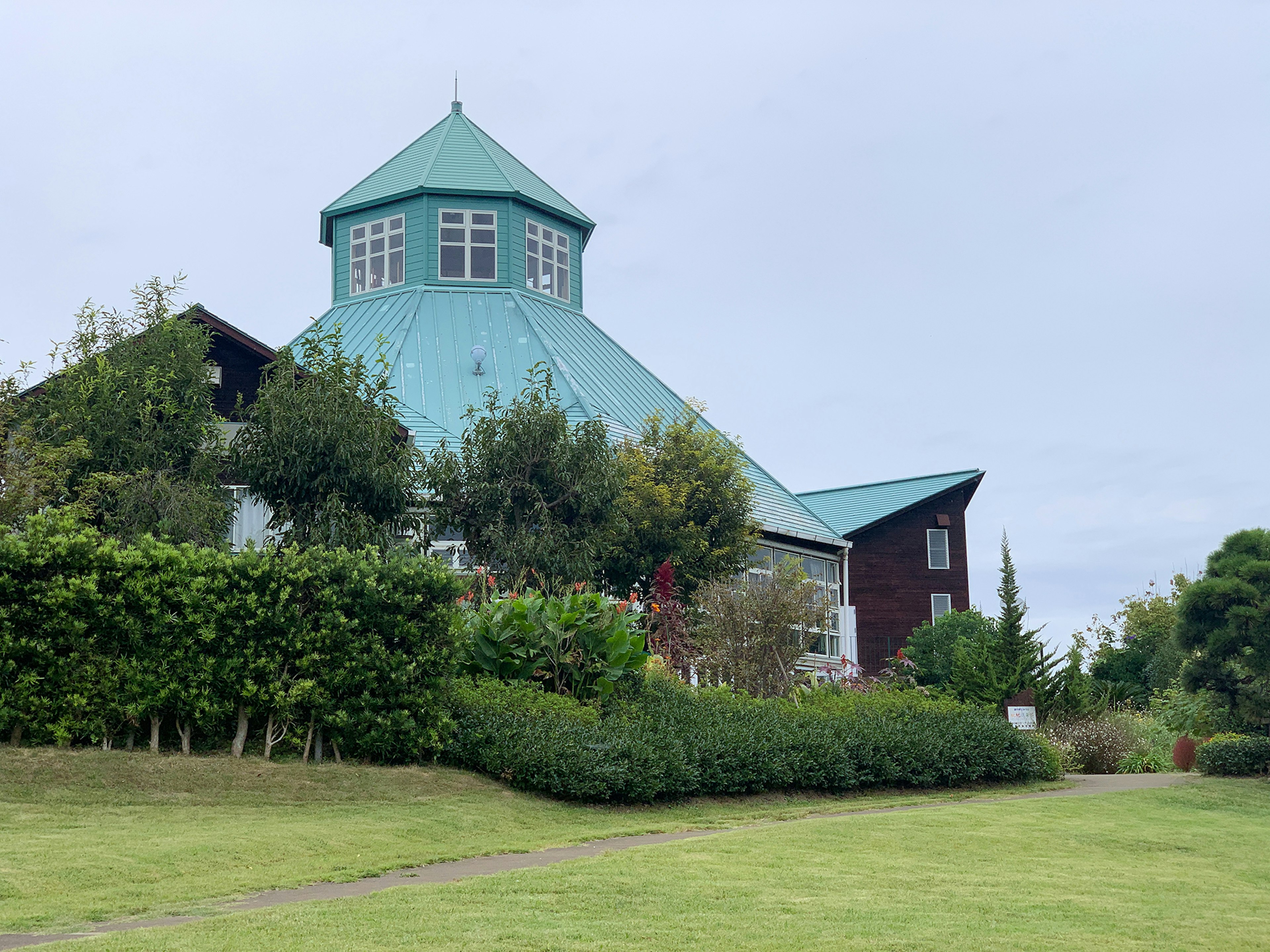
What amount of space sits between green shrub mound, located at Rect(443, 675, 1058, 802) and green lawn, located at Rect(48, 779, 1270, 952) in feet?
6.83

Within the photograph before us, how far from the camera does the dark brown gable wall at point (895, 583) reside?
131 feet

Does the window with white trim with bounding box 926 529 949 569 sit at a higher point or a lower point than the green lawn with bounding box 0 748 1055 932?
higher

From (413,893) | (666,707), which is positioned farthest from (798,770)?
(413,893)

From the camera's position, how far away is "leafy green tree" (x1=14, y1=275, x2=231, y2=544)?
655 inches

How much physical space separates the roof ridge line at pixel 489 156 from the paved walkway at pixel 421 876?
2454 centimetres

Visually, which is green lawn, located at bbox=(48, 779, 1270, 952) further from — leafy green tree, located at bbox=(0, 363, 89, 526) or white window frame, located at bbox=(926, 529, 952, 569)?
white window frame, located at bbox=(926, 529, 952, 569)

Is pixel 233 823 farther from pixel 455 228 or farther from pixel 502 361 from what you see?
pixel 455 228

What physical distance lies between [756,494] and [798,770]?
58.1 feet

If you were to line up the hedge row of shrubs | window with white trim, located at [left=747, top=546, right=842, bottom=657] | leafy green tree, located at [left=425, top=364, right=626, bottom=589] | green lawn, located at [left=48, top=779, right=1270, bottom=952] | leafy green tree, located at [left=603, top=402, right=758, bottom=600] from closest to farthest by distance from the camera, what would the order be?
green lawn, located at [left=48, top=779, right=1270, bottom=952] → the hedge row of shrubs → leafy green tree, located at [left=425, top=364, right=626, bottom=589] → leafy green tree, located at [left=603, top=402, right=758, bottom=600] → window with white trim, located at [left=747, top=546, right=842, bottom=657]

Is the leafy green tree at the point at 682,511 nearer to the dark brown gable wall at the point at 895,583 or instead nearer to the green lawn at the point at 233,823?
the green lawn at the point at 233,823

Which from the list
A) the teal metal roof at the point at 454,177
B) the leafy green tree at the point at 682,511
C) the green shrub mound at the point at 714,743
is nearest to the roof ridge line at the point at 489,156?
the teal metal roof at the point at 454,177

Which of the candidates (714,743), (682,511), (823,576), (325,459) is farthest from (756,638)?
(823,576)

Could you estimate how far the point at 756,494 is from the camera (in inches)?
1328

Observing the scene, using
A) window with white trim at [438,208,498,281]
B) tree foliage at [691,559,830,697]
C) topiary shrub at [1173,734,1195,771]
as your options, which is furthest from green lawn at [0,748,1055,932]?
window with white trim at [438,208,498,281]
